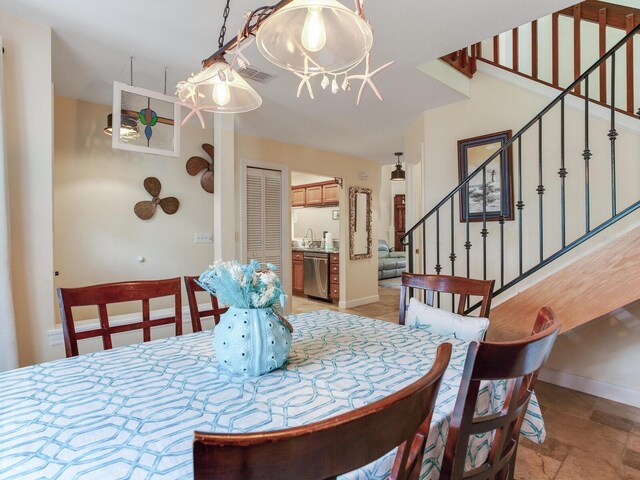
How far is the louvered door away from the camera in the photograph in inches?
168

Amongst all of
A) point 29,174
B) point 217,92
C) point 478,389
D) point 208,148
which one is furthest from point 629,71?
point 29,174

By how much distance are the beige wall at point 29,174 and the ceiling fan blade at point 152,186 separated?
4.90 feet

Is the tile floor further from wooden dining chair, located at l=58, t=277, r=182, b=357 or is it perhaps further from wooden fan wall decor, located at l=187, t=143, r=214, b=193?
wooden fan wall decor, located at l=187, t=143, r=214, b=193

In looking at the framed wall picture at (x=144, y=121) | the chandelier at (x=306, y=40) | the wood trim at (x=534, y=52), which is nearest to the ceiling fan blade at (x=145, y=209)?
the framed wall picture at (x=144, y=121)

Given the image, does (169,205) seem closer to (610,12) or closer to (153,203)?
(153,203)

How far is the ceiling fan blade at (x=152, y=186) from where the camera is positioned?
3.44 meters

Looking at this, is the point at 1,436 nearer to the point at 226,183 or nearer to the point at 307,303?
the point at 226,183

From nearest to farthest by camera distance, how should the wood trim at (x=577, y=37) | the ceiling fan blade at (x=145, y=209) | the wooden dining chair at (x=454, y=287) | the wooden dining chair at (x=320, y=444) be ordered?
the wooden dining chair at (x=320, y=444)
the wooden dining chair at (x=454, y=287)
the wood trim at (x=577, y=37)
the ceiling fan blade at (x=145, y=209)

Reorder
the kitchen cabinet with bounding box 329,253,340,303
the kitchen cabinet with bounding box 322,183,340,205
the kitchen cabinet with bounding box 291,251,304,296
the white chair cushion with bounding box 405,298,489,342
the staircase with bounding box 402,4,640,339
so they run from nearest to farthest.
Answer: the white chair cushion with bounding box 405,298,489,342 < the staircase with bounding box 402,4,640,339 < the kitchen cabinet with bounding box 329,253,340,303 < the kitchen cabinet with bounding box 291,251,304,296 < the kitchen cabinet with bounding box 322,183,340,205

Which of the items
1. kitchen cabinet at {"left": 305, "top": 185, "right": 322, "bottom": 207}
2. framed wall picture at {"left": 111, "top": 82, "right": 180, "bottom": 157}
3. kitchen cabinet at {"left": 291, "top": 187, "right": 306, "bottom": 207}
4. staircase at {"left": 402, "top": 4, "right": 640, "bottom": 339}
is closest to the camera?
staircase at {"left": 402, "top": 4, "right": 640, "bottom": 339}

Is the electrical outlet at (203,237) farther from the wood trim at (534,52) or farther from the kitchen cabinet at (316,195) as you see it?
the wood trim at (534,52)

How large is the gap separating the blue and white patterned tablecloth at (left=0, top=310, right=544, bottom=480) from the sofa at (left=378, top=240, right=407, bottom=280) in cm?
668

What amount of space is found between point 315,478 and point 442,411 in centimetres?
54

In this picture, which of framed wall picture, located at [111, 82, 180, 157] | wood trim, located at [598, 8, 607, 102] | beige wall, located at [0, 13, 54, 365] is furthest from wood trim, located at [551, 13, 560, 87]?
beige wall, located at [0, 13, 54, 365]
